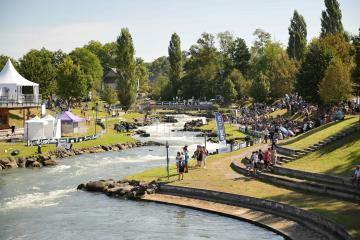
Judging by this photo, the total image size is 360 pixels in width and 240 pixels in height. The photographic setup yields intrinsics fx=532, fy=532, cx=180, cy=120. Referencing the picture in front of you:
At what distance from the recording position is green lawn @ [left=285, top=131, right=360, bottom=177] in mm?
36031

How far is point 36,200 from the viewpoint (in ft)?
132

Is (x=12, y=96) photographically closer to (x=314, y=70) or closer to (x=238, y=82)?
(x=314, y=70)

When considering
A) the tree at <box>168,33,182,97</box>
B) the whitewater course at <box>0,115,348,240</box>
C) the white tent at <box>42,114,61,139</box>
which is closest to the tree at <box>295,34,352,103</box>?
the whitewater course at <box>0,115,348,240</box>

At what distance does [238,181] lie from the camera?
3956 centimetres

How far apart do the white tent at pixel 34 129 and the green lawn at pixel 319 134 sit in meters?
32.2

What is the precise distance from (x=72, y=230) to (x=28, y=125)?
3693 centimetres

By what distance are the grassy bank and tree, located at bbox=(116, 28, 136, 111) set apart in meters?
67.8

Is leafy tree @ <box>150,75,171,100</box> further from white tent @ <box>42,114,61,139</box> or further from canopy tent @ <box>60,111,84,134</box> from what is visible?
white tent @ <box>42,114,61,139</box>

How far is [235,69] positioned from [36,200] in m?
103

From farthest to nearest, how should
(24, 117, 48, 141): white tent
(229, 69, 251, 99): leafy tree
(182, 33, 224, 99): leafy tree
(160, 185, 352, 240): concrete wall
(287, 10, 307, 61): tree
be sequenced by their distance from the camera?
1. (182, 33, 224, 99): leafy tree
2. (229, 69, 251, 99): leafy tree
3. (287, 10, 307, 61): tree
4. (24, 117, 48, 141): white tent
5. (160, 185, 352, 240): concrete wall

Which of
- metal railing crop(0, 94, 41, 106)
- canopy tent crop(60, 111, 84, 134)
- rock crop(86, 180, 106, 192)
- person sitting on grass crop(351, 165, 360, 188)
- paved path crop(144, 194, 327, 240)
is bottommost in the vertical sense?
paved path crop(144, 194, 327, 240)

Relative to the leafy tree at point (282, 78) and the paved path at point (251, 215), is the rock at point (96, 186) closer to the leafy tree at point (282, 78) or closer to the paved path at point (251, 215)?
the paved path at point (251, 215)

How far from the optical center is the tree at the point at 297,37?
398ft

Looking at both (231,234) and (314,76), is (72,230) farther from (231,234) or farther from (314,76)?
(314,76)
